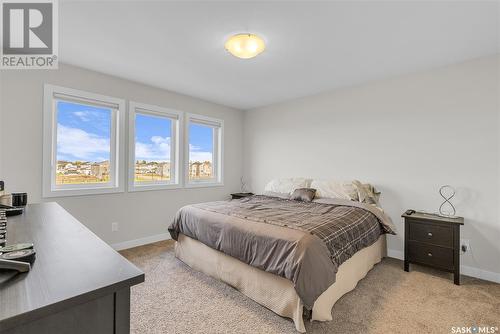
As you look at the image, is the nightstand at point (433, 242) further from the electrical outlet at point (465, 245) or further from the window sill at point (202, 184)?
the window sill at point (202, 184)

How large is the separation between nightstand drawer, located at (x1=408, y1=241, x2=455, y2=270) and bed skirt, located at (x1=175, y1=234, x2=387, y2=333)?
0.37 m

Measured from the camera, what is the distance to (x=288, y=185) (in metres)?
3.81

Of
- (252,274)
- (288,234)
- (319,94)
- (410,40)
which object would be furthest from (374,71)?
(252,274)

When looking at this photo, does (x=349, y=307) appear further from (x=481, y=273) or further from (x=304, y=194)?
(x=481, y=273)

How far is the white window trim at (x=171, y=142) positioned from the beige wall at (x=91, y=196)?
0.09 metres

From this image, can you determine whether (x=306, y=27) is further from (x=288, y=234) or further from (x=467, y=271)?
(x=467, y=271)

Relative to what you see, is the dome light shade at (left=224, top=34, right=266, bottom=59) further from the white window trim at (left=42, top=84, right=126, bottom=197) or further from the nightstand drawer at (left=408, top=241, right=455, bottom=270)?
the nightstand drawer at (left=408, top=241, right=455, bottom=270)

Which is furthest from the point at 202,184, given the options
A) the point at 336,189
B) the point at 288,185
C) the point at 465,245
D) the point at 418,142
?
the point at 465,245

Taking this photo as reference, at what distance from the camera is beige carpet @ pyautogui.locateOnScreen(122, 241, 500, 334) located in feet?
5.77

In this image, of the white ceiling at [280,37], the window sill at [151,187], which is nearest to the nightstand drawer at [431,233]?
the white ceiling at [280,37]

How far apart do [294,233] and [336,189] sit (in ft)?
5.47

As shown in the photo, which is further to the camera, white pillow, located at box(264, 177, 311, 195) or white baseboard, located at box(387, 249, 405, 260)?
white pillow, located at box(264, 177, 311, 195)

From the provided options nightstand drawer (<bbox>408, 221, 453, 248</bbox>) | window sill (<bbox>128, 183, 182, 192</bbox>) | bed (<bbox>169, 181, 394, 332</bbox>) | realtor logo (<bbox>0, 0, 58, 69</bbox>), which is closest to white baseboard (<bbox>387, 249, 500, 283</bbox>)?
nightstand drawer (<bbox>408, 221, 453, 248</bbox>)

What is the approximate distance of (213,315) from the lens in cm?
189
